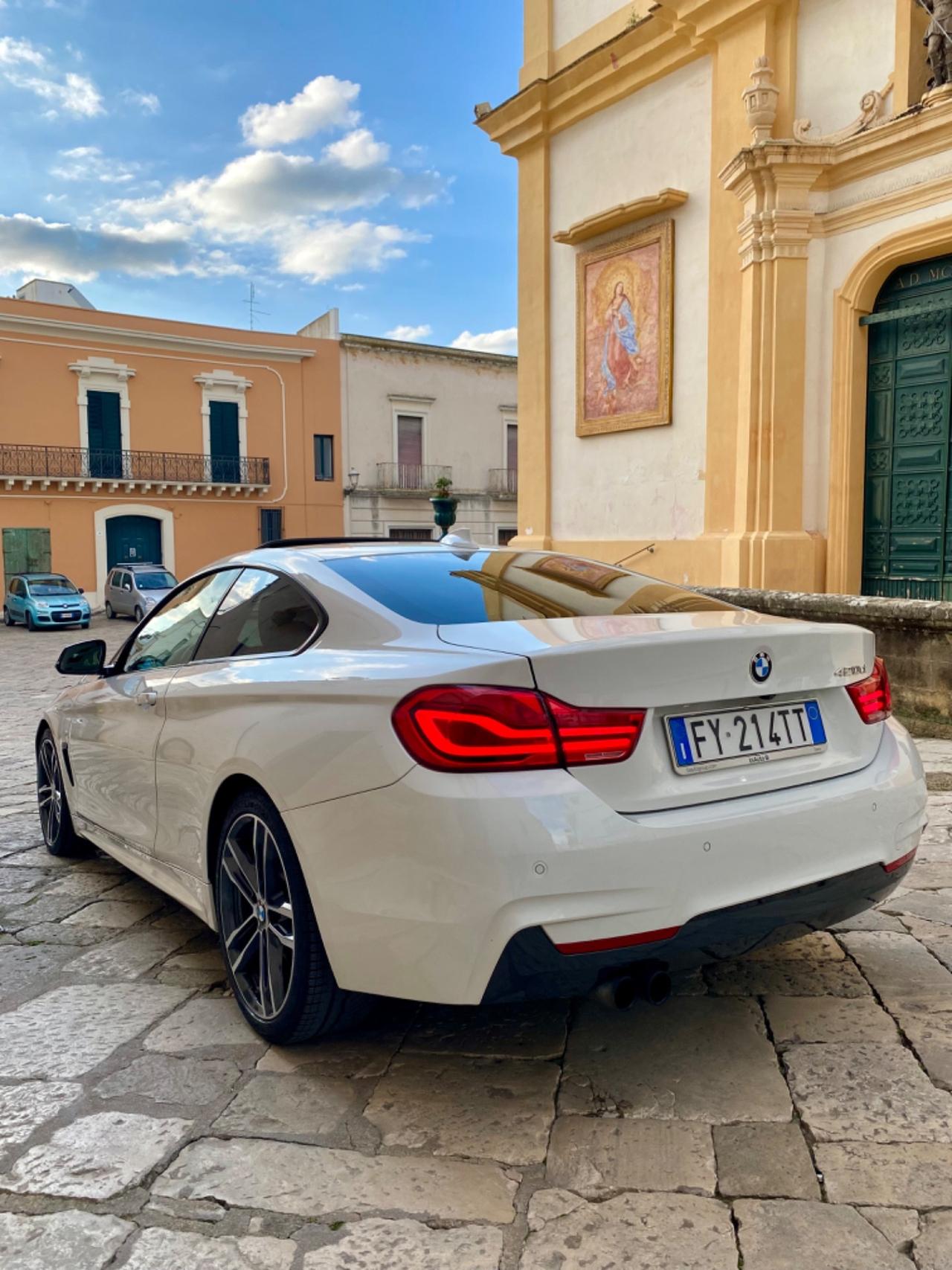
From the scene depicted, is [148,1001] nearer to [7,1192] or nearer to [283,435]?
[7,1192]

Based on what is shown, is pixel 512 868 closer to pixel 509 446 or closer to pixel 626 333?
pixel 626 333

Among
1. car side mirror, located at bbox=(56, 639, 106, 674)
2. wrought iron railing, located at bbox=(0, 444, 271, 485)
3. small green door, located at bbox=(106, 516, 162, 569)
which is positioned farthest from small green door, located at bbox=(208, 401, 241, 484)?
car side mirror, located at bbox=(56, 639, 106, 674)

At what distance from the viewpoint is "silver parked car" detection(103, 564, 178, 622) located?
26719mm

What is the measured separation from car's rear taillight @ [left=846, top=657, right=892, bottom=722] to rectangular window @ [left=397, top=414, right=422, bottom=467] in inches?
1337

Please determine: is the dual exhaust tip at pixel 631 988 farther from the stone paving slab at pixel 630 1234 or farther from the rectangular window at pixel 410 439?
the rectangular window at pixel 410 439

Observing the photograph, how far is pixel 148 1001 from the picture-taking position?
10.0ft

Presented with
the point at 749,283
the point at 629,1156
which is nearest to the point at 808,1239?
the point at 629,1156

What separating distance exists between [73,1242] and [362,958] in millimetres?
782

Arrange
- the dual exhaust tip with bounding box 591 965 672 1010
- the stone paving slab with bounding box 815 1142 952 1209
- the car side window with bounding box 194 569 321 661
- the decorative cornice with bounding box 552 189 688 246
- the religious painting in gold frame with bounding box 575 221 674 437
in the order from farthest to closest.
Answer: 1. the religious painting in gold frame with bounding box 575 221 674 437
2. the decorative cornice with bounding box 552 189 688 246
3. the car side window with bounding box 194 569 321 661
4. the dual exhaust tip with bounding box 591 965 672 1010
5. the stone paving slab with bounding box 815 1142 952 1209

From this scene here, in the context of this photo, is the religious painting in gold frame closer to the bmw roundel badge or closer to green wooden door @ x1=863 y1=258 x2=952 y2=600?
green wooden door @ x1=863 y1=258 x2=952 y2=600

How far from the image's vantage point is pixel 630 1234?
1.94 m

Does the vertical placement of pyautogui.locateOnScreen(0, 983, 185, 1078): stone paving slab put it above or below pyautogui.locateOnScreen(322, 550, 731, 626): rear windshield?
below

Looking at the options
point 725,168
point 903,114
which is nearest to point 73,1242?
point 903,114

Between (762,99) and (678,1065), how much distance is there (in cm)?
1026
